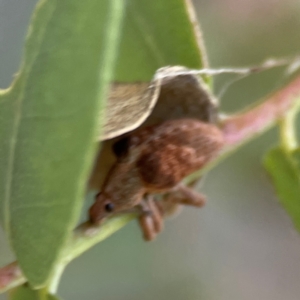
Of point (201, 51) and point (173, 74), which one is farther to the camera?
point (201, 51)

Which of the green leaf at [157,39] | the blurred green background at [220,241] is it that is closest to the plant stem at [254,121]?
the green leaf at [157,39]

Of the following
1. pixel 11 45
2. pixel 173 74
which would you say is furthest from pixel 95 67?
pixel 11 45

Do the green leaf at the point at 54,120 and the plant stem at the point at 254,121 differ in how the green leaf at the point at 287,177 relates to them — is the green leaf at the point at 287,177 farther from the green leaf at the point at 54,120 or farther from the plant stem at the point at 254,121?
the green leaf at the point at 54,120

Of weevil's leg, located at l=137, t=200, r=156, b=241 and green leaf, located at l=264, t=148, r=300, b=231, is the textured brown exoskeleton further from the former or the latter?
green leaf, located at l=264, t=148, r=300, b=231

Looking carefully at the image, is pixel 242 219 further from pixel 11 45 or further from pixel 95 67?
pixel 95 67

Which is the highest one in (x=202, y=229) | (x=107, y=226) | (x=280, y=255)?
(x=107, y=226)

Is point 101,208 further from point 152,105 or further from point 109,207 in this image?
point 152,105

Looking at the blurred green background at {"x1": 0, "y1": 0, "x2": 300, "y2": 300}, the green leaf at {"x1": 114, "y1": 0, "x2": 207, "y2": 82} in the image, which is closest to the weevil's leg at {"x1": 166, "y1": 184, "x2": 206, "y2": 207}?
the green leaf at {"x1": 114, "y1": 0, "x2": 207, "y2": 82}
